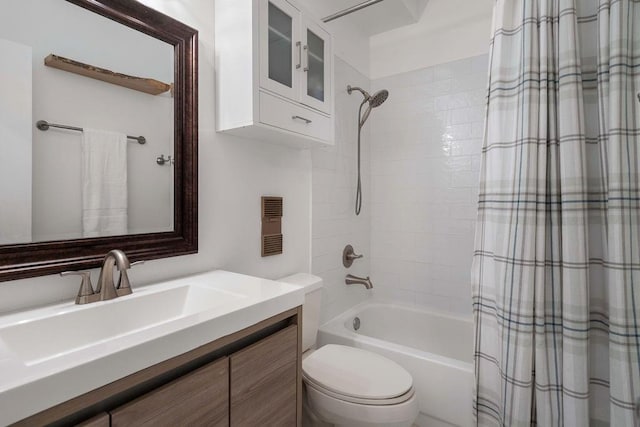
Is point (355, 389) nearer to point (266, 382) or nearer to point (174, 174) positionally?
point (266, 382)

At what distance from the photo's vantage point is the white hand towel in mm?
1029

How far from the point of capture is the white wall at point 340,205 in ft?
6.61

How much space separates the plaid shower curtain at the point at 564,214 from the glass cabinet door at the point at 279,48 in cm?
85

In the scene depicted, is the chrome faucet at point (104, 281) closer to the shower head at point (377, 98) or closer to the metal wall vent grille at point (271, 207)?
the metal wall vent grille at point (271, 207)

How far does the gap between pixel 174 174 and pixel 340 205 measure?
1219 mm

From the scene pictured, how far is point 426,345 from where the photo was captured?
7.34 feet

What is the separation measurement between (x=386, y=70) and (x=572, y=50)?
1527mm

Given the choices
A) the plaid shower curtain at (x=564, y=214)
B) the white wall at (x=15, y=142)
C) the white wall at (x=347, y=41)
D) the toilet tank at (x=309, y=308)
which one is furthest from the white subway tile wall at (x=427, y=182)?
the white wall at (x=15, y=142)

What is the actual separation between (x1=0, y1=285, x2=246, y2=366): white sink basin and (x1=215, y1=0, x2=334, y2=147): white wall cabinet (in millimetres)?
688

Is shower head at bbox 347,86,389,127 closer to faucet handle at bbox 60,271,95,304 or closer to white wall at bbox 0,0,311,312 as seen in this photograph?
white wall at bbox 0,0,311,312

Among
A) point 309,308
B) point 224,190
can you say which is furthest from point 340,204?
point 224,190

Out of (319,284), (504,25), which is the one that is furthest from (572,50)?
(319,284)

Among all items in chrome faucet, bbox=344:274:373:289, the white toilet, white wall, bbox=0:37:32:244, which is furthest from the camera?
chrome faucet, bbox=344:274:373:289

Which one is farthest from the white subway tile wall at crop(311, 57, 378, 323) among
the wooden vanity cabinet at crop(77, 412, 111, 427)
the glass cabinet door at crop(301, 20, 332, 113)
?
the wooden vanity cabinet at crop(77, 412, 111, 427)
